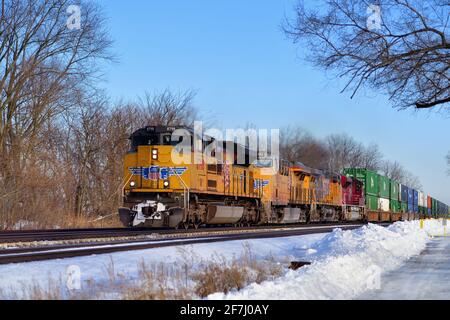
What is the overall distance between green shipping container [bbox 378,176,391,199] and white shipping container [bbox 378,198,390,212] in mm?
411

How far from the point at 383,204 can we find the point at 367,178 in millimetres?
4957

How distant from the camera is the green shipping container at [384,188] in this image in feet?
167

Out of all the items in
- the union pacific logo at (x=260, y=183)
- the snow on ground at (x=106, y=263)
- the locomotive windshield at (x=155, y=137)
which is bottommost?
the snow on ground at (x=106, y=263)

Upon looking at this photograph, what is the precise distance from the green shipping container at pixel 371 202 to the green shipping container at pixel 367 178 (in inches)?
13.3

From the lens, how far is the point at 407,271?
11227mm

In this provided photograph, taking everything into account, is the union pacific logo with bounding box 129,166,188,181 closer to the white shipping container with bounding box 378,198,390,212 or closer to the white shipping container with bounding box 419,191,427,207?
the white shipping container with bounding box 378,198,390,212

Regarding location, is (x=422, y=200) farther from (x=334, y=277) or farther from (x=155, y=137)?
(x=334, y=277)

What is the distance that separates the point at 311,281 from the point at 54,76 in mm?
26683

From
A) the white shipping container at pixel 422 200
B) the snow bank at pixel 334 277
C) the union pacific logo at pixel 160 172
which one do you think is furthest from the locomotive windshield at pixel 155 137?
the white shipping container at pixel 422 200

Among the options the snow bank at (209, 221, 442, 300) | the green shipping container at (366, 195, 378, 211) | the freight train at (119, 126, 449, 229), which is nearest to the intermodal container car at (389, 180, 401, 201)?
the green shipping container at (366, 195, 378, 211)

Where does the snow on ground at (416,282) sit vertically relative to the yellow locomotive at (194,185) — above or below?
below

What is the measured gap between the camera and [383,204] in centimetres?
5144

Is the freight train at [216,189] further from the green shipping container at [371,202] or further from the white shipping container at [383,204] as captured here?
the white shipping container at [383,204]

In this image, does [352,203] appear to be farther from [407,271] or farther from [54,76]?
[407,271]
